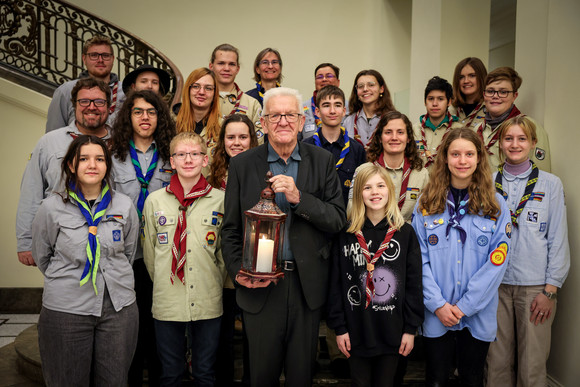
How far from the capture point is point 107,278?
2.51 m

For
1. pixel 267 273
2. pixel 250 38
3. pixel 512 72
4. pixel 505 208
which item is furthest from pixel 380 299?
pixel 250 38

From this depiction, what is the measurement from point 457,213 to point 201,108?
6.43 ft

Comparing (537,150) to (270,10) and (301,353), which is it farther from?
(270,10)

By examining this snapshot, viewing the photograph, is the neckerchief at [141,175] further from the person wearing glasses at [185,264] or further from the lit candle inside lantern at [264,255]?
the lit candle inside lantern at [264,255]

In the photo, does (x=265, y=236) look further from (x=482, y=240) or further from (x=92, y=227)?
(x=482, y=240)

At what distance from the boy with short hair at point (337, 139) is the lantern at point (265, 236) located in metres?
1.31

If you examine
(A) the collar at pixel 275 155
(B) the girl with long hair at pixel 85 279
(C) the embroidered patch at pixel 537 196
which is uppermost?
(A) the collar at pixel 275 155

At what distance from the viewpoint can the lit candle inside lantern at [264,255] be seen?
2109 millimetres

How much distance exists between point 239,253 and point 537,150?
7.51 ft

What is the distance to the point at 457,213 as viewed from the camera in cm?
273

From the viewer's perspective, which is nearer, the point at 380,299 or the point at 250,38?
the point at 380,299

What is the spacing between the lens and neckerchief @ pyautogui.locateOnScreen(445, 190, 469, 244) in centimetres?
269

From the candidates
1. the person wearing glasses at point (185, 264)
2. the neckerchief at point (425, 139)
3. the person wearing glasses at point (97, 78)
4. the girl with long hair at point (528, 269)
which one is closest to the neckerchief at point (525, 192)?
the girl with long hair at point (528, 269)

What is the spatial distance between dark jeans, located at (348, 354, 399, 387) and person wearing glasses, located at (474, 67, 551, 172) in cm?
163
